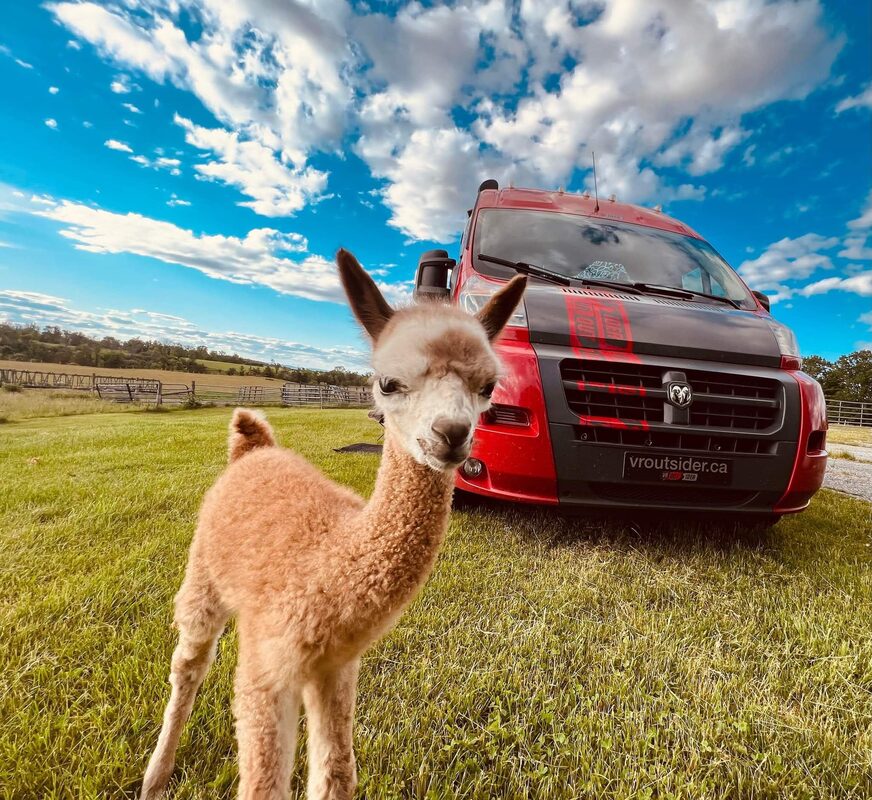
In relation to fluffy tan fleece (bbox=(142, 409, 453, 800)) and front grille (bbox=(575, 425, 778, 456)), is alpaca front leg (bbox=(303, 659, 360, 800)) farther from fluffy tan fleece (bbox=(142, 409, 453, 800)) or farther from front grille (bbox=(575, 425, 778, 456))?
front grille (bbox=(575, 425, 778, 456))

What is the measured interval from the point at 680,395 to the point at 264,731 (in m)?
3.22

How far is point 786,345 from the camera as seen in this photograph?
3.63 meters

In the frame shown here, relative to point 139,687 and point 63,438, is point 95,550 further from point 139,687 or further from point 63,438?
point 63,438

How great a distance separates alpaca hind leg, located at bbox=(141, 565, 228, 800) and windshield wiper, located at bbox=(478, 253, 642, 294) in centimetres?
338

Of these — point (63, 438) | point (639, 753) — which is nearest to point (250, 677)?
point (639, 753)

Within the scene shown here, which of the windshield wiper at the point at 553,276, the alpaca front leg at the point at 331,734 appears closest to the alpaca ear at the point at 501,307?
the alpaca front leg at the point at 331,734

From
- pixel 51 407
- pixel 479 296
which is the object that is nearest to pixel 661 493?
pixel 479 296

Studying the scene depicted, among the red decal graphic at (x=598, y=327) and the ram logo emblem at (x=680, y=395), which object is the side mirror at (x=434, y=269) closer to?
the red decal graphic at (x=598, y=327)

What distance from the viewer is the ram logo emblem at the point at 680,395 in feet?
10.4

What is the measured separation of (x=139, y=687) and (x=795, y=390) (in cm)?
472

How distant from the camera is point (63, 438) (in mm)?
9195

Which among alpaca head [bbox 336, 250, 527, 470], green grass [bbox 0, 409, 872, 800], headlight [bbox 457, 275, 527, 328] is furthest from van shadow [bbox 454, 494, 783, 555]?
alpaca head [bbox 336, 250, 527, 470]

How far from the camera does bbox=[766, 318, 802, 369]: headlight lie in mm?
3539

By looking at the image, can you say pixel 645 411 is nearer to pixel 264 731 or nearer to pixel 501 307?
pixel 501 307
